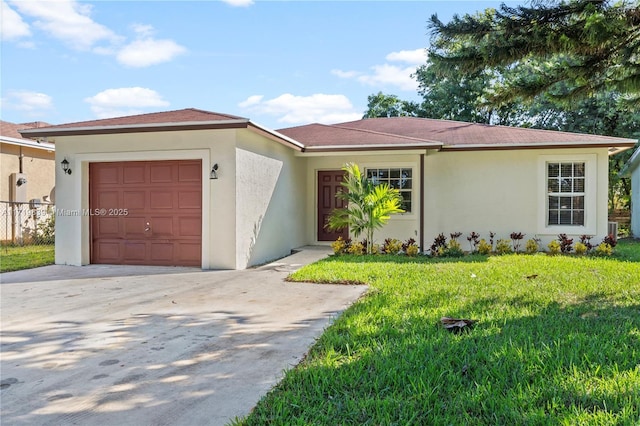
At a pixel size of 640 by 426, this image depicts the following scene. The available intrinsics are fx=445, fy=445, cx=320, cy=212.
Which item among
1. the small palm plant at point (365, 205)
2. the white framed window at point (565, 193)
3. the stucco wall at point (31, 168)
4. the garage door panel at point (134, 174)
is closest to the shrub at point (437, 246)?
the small palm plant at point (365, 205)

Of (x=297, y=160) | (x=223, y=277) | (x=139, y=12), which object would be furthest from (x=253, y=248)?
(x=139, y=12)

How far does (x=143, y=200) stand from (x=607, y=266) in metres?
9.66

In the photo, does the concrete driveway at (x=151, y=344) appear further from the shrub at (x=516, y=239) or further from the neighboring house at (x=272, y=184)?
the shrub at (x=516, y=239)

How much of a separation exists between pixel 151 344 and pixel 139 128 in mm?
5819

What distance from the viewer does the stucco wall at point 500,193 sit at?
1150cm

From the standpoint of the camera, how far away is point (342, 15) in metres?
10.8

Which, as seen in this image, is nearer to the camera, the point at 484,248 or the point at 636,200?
the point at 484,248

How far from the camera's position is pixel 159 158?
9.52 m

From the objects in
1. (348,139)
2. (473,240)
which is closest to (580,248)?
(473,240)

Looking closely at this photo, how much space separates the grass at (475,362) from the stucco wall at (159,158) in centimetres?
382

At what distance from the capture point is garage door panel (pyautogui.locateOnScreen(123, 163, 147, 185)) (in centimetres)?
983

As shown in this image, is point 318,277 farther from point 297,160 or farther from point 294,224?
point 297,160

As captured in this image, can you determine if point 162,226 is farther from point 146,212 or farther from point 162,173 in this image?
point 162,173

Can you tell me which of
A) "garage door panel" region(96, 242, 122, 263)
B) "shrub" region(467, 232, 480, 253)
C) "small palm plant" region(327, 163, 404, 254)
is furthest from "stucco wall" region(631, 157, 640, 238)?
"garage door panel" region(96, 242, 122, 263)
